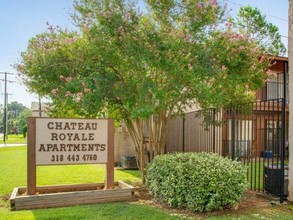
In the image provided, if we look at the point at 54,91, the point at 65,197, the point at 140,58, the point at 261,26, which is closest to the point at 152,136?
the point at 140,58

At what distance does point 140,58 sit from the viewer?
247 inches

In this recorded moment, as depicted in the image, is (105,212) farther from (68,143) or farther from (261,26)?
(261,26)

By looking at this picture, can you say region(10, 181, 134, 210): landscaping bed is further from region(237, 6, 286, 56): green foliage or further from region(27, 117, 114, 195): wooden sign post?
region(237, 6, 286, 56): green foliage

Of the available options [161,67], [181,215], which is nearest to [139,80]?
[161,67]

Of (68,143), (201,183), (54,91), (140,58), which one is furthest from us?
(54,91)

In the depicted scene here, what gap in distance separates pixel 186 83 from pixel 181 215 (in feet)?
9.55

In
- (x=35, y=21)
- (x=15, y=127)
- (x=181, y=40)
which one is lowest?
(x=15, y=127)

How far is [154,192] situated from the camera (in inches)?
236

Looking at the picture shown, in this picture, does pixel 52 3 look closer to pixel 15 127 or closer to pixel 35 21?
pixel 35 21

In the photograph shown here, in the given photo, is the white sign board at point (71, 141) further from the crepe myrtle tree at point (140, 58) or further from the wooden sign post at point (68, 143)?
the crepe myrtle tree at point (140, 58)

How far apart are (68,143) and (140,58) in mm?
2325

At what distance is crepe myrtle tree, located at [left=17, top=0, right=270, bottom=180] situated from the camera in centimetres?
629

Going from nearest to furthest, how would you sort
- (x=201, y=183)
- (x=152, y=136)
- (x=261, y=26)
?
(x=201, y=183)
(x=152, y=136)
(x=261, y=26)

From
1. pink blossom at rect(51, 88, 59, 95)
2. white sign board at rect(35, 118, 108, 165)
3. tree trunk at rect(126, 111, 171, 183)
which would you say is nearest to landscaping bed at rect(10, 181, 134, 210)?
white sign board at rect(35, 118, 108, 165)
